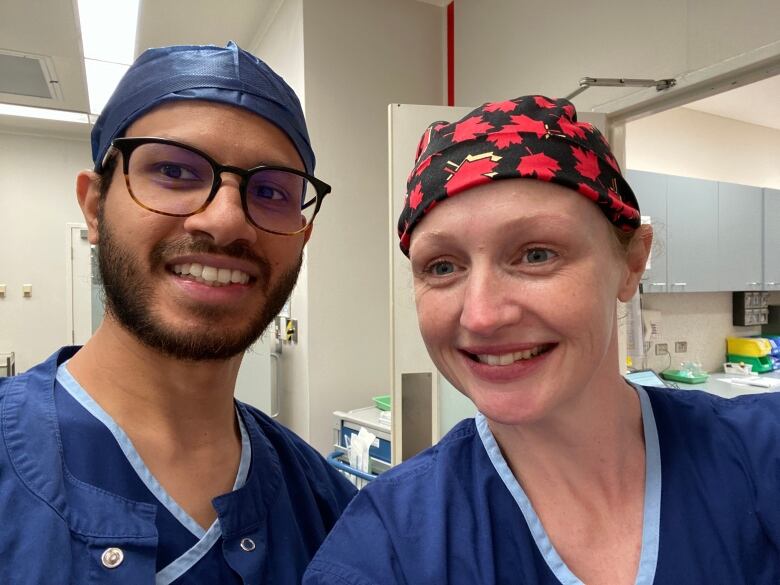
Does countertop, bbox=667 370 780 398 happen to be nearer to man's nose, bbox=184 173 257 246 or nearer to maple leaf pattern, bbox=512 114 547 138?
maple leaf pattern, bbox=512 114 547 138

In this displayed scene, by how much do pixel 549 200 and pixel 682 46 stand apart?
1635 millimetres

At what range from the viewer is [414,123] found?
6.66ft

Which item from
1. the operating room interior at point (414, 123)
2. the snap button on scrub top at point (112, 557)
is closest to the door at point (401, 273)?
the operating room interior at point (414, 123)

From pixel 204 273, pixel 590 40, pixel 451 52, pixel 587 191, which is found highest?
pixel 451 52

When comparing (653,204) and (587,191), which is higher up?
(653,204)

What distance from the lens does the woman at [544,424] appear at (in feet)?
2.27

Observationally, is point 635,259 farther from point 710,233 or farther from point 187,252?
point 710,233

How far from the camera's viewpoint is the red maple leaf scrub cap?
69 cm

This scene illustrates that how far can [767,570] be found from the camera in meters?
0.71

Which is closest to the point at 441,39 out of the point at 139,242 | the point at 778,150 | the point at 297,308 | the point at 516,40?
the point at 516,40

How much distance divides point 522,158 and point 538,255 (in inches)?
5.3

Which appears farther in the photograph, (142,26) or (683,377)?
(683,377)

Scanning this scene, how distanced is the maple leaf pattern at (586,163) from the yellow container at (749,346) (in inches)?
175

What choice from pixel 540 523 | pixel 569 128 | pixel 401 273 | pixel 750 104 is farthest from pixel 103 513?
pixel 750 104
